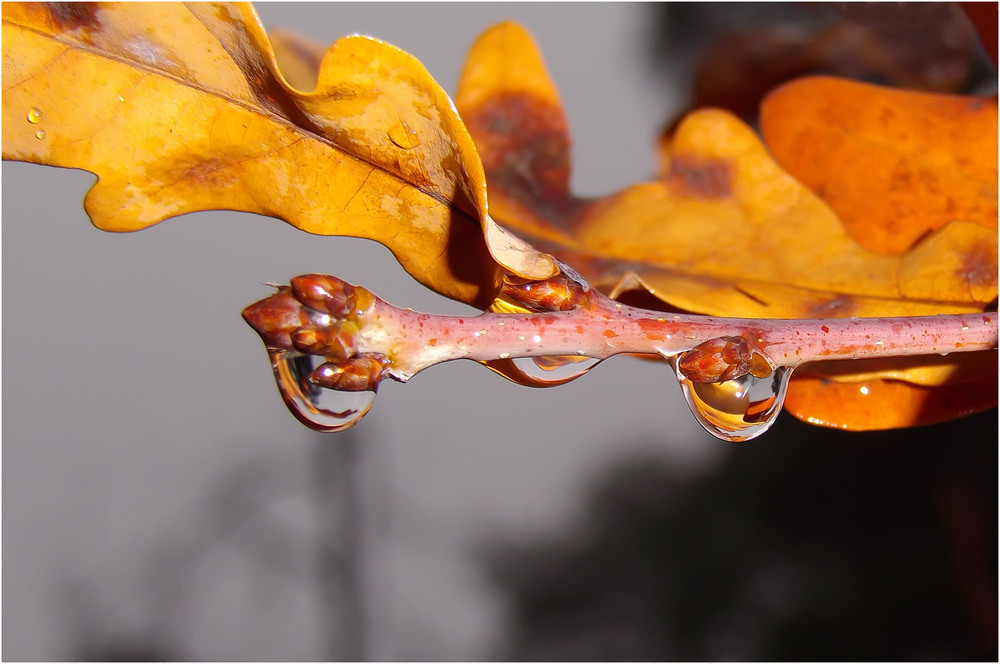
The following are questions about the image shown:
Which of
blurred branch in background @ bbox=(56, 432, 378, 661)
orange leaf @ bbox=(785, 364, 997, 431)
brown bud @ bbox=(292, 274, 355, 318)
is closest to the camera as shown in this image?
brown bud @ bbox=(292, 274, 355, 318)

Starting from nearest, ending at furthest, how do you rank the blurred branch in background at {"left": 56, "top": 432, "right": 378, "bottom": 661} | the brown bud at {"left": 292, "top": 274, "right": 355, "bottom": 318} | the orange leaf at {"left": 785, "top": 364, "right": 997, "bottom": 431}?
1. the brown bud at {"left": 292, "top": 274, "right": 355, "bottom": 318}
2. the orange leaf at {"left": 785, "top": 364, "right": 997, "bottom": 431}
3. the blurred branch in background at {"left": 56, "top": 432, "right": 378, "bottom": 661}

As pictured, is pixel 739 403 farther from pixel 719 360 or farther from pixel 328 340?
pixel 328 340

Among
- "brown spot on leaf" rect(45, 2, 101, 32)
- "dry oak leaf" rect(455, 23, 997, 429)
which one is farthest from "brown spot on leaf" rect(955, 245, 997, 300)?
"brown spot on leaf" rect(45, 2, 101, 32)

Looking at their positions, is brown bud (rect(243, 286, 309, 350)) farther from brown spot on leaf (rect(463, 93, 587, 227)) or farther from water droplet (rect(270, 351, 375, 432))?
brown spot on leaf (rect(463, 93, 587, 227))

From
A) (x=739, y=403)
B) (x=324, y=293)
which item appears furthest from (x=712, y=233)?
(x=324, y=293)

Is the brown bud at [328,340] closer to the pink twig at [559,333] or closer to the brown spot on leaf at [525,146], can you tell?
the pink twig at [559,333]
